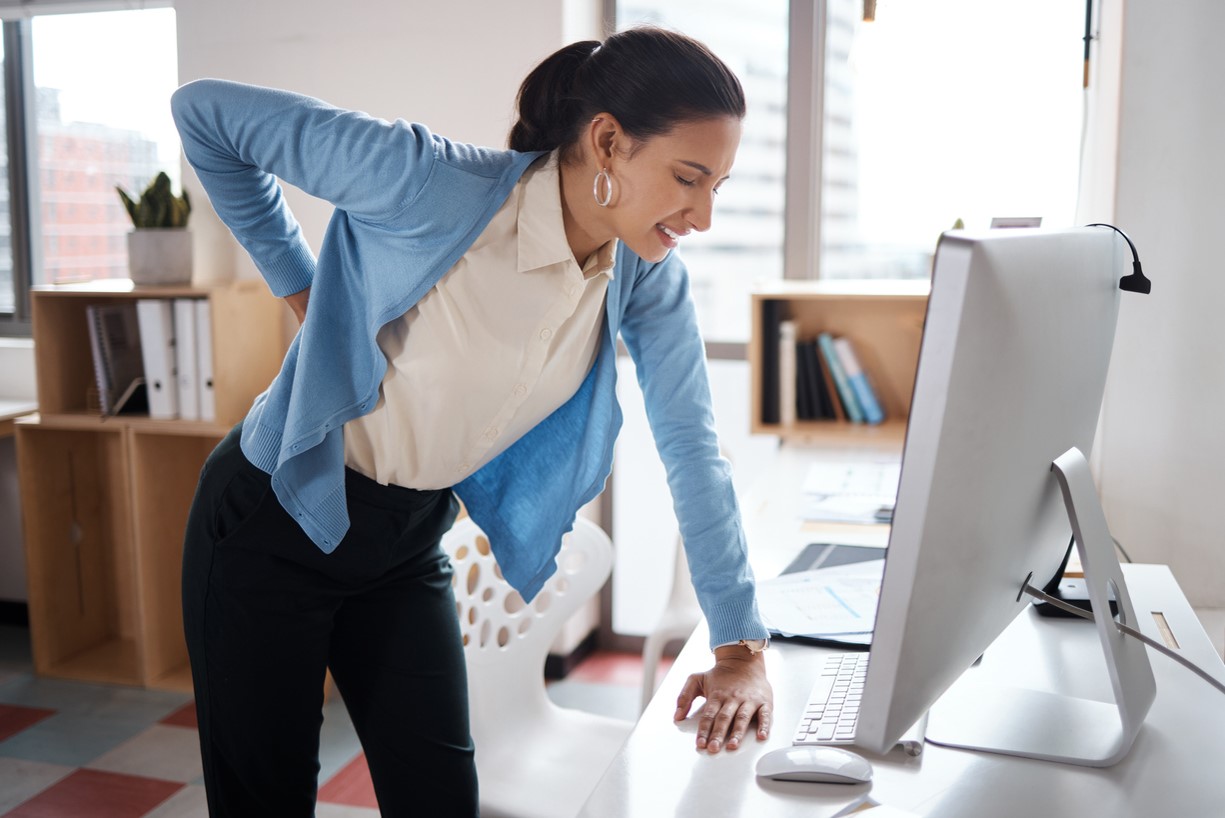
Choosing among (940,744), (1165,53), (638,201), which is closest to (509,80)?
(1165,53)

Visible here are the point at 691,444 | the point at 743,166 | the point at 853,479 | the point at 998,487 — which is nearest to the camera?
the point at 998,487

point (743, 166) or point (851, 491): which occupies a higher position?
point (743, 166)

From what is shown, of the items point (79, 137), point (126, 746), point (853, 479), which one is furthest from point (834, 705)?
point (79, 137)

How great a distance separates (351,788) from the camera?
2.50 m

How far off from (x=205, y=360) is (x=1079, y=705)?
245cm

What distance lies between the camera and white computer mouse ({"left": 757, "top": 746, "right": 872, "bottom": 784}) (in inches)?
39.3

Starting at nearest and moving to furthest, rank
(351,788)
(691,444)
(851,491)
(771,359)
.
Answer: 1. (691,444)
2. (851,491)
3. (351,788)
4. (771,359)

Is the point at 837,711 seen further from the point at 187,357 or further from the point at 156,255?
the point at 156,255

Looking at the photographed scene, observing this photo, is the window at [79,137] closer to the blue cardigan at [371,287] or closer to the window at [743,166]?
the window at [743,166]

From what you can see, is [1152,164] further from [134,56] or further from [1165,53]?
[134,56]

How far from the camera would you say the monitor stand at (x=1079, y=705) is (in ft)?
3.26

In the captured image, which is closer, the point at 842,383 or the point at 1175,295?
the point at 1175,295

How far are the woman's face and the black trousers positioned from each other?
1.47 ft

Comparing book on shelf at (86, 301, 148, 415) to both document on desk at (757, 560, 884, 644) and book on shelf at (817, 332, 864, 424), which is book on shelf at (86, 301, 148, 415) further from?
document on desk at (757, 560, 884, 644)
